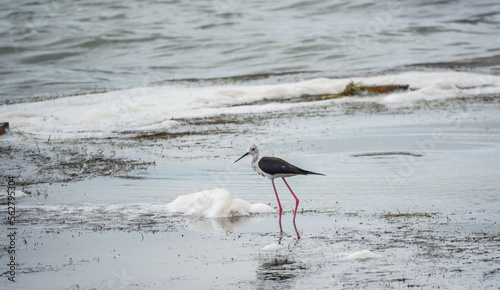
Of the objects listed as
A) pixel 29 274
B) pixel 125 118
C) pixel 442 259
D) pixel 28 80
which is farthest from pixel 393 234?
pixel 28 80

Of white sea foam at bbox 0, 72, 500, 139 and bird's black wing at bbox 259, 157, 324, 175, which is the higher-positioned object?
bird's black wing at bbox 259, 157, 324, 175

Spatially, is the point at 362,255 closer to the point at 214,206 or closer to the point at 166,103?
the point at 214,206

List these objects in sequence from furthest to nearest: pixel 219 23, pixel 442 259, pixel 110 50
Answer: pixel 219 23 < pixel 110 50 < pixel 442 259

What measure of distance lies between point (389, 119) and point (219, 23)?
28953 millimetres

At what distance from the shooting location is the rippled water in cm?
3145

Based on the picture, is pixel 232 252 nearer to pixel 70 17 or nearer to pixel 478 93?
pixel 478 93

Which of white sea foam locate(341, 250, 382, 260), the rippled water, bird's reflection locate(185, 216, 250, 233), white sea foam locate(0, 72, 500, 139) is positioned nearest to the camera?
white sea foam locate(341, 250, 382, 260)

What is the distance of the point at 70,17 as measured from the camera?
45750mm

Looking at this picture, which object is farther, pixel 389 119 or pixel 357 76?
pixel 357 76

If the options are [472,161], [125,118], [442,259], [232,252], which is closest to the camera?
[442,259]

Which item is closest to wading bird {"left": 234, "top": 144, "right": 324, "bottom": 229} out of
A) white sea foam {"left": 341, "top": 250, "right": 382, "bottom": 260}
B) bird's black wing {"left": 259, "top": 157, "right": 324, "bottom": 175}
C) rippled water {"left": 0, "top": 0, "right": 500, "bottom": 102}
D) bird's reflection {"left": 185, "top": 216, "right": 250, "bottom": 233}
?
bird's black wing {"left": 259, "top": 157, "right": 324, "bottom": 175}

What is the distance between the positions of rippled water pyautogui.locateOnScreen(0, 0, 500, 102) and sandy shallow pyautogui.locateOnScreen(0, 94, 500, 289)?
1632 centimetres

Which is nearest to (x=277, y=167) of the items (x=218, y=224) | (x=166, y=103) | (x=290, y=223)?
(x=290, y=223)

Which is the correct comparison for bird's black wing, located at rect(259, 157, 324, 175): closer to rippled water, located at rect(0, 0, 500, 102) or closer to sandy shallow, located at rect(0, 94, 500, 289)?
sandy shallow, located at rect(0, 94, 500, 289)
